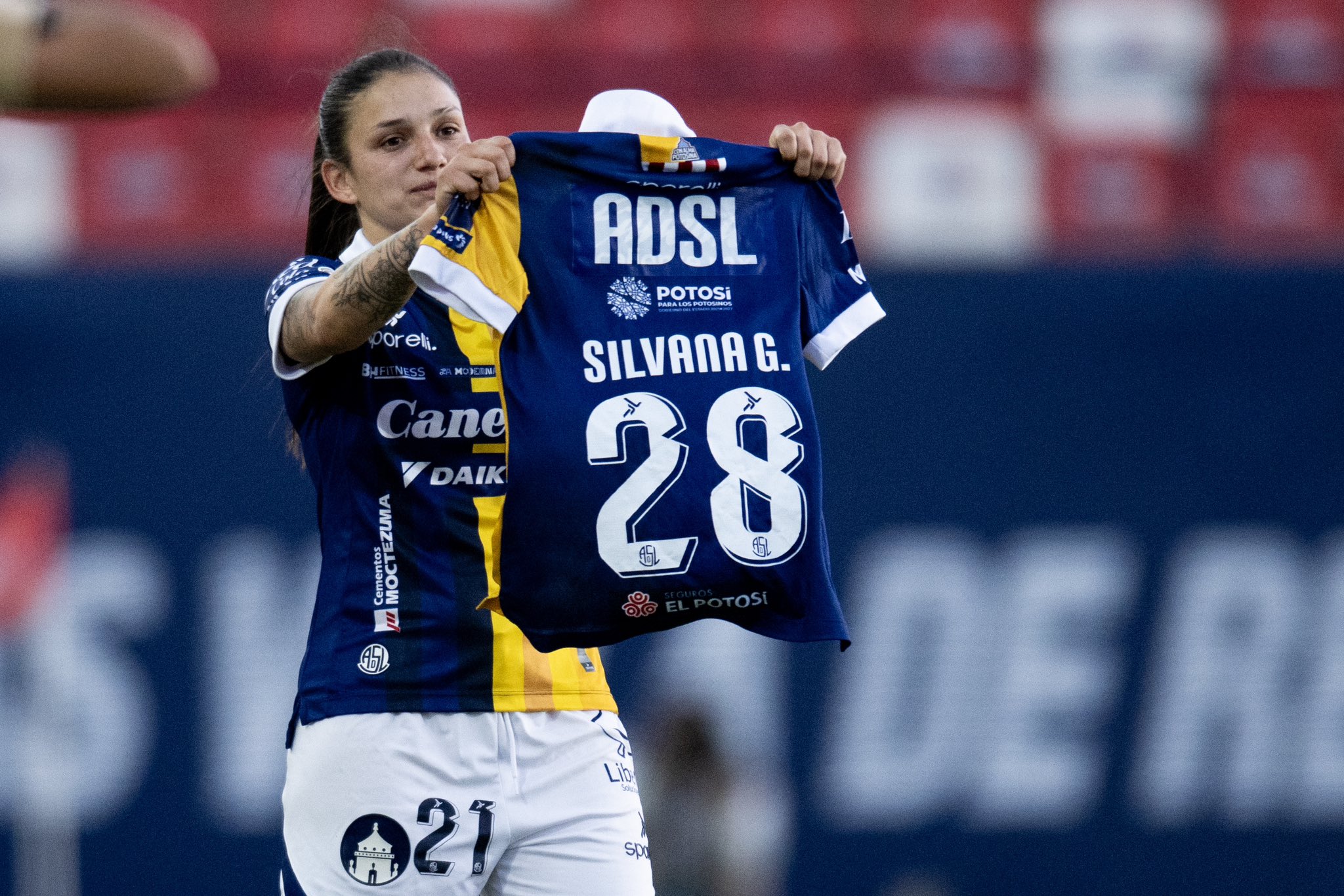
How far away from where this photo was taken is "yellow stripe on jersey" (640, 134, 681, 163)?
314 centimetres

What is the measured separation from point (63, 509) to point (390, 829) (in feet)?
17.1

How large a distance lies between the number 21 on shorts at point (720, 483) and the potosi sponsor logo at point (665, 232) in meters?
0.26

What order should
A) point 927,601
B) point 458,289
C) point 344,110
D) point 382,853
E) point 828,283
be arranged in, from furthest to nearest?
1. point 927,601
2. point 344,110
3. point 828,283
4. point 382,853
5. point 458,289

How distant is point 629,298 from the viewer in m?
3.08

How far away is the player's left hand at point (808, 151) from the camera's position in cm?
321

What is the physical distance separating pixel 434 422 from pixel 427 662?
0.43 m

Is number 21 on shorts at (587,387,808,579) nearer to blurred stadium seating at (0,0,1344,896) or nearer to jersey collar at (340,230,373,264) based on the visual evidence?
jersey collar at (340,230,373,264)

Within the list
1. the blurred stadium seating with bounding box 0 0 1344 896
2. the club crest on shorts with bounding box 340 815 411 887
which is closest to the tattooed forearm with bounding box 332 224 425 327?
the club crest on shorts with bounding box 340 815 411 887

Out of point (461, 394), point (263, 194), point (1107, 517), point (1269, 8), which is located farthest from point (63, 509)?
point (1269, 8)

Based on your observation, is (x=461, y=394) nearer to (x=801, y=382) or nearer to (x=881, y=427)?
(x=801, y=382)

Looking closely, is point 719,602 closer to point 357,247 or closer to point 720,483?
point 720,483

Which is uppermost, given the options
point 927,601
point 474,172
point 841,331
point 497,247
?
point 474,172

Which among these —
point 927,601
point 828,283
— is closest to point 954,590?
point 927,601

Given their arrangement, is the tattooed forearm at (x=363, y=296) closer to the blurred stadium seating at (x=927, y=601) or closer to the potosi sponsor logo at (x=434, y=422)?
the potosi sponsor logo at (x=434, y=422)
